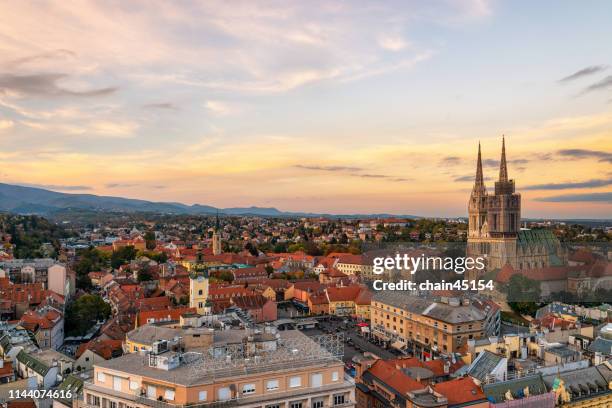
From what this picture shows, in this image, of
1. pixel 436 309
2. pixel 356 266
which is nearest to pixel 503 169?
pixel 356 266

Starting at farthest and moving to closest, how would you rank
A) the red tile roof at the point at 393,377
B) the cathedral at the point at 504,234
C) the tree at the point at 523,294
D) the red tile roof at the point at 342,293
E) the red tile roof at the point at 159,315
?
the cathedral at the point at 504,234, the red tile roof at the point at 342,293, the tree at the point at 523,294, the red tile roof at the point at 159,315, the red tile roof at the point at 393,377

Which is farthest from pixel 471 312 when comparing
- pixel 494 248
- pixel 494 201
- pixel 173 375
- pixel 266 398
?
pixel 494 201

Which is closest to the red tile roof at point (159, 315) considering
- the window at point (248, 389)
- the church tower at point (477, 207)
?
the window at point (248, 389)

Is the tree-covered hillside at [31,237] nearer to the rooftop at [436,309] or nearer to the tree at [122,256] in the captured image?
the tree at [122,256]

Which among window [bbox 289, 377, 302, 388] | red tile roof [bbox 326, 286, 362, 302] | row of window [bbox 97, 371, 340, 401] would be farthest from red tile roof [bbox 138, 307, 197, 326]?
window [bbox 289, 377, 302, 388]

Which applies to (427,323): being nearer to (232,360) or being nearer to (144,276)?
(232,360)

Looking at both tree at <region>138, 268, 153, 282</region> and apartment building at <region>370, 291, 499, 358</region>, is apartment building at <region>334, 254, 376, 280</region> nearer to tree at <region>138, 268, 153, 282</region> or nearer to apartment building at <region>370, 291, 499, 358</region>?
tree at <region>138, 268, 153, 282</region>
